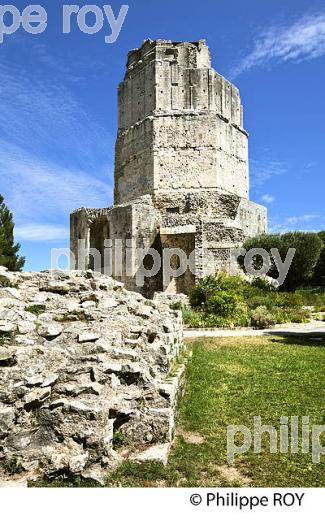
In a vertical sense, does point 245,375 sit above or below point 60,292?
below

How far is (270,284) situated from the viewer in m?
22.2

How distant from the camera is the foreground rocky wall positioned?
12.3 feet

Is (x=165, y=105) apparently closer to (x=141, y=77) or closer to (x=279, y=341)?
(x=141, y=77)

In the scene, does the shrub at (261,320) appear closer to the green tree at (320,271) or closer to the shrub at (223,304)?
the shrub at (223,304)

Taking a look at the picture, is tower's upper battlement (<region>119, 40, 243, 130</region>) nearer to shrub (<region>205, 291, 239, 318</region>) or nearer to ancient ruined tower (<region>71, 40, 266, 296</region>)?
ancient ruined tower (<region>71, 40, 266, 296</region>)

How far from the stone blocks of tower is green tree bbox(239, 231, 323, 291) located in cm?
521

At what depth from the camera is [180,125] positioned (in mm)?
28016

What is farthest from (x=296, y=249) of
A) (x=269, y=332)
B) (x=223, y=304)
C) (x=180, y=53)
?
(x=180, y=53)

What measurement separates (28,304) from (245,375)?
428 centimetres

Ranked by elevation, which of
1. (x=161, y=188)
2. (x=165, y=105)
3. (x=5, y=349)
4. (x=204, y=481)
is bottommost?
(x=204, y=481)

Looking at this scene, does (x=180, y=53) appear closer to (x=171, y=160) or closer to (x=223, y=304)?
(x=171, y=160)

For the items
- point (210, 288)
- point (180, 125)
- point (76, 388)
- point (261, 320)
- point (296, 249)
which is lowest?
point (261, 320)

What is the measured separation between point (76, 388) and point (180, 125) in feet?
85.2
